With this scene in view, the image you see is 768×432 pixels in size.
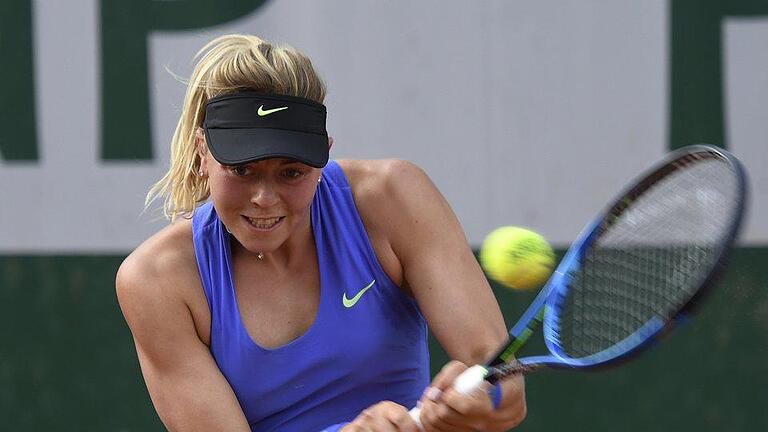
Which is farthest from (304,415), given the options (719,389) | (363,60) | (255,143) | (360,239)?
(719,389)

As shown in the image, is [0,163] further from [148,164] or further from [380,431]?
[380,431]

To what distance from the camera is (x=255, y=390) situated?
2.29m

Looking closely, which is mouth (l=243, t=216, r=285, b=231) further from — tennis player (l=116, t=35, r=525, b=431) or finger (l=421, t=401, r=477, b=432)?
finger (l=421, t=401, r=477, b=432)

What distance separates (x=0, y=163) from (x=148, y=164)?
→ 43 cm

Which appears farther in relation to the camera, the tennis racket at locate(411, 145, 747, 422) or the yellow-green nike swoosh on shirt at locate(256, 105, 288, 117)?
the yellow-green nike swoosh on shirt at locate(256, 105, 288, 117)

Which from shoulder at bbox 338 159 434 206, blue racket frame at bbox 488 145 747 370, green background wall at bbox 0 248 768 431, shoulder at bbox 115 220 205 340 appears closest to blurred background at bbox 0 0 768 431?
green background wall at bbox 0 248 768 431

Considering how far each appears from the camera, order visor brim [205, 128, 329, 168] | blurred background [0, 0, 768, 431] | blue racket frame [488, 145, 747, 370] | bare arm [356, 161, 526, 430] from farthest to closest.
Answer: blurred background [0, 0, 768, 431], bare arm [356, 161, 526, 430], visor brim [205, 128, 329, 168], blue racket frame [488, 145, 747, 370]

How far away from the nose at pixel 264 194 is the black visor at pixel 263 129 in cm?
6

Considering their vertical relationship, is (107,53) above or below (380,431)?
above

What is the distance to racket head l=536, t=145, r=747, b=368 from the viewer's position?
178cm

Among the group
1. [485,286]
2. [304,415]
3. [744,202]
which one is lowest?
[304,415]

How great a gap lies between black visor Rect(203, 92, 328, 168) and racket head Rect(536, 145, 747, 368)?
1.49ft

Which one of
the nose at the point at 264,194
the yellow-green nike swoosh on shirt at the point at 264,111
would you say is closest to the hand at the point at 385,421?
the nose at the point at 264,194

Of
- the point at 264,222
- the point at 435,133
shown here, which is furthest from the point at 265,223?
the point at 435,133
